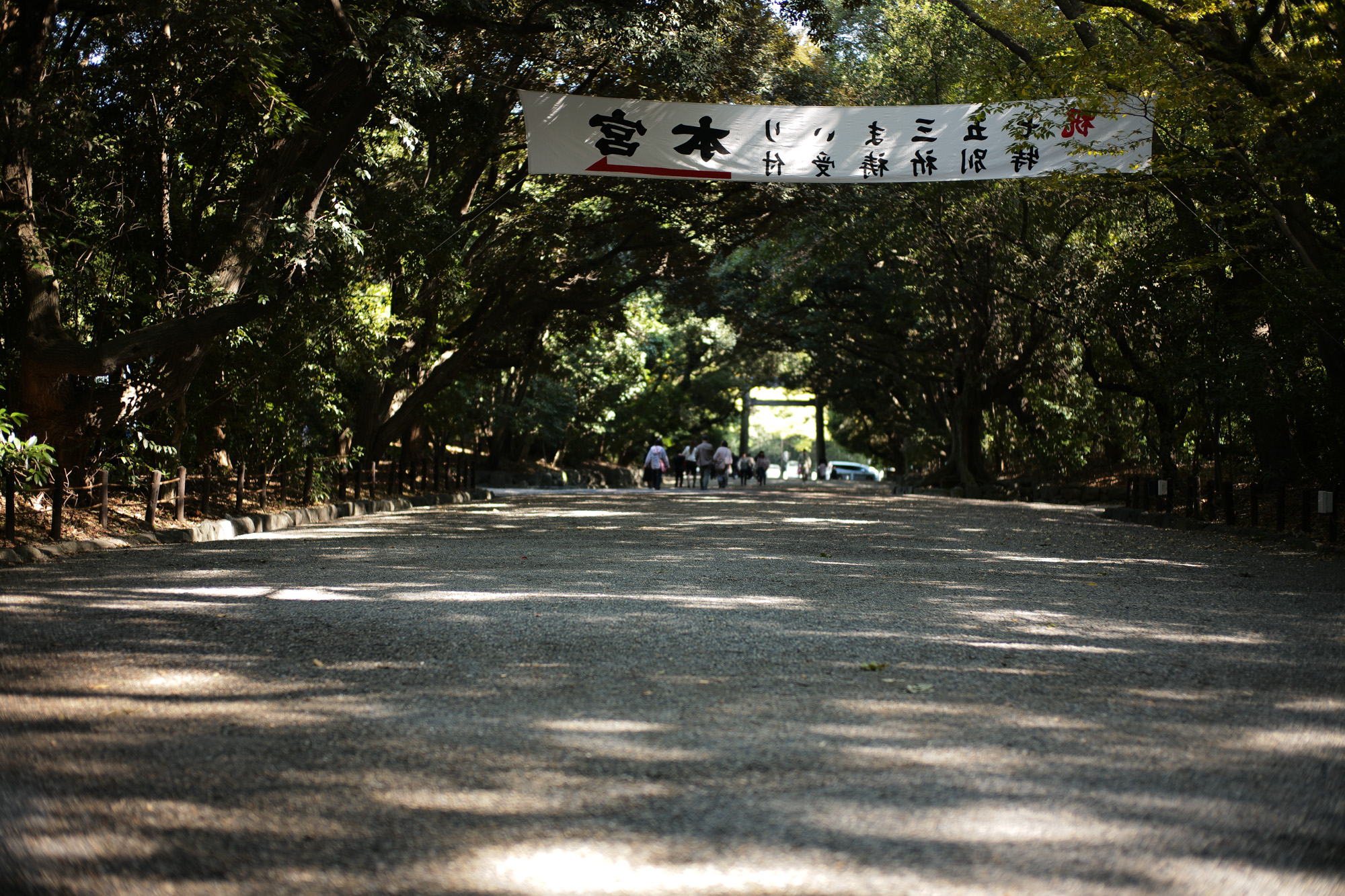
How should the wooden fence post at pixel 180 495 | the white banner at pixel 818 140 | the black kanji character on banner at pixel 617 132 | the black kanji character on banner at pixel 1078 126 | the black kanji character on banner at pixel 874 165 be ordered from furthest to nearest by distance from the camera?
1. the black kanji character on banner at pixel 874 165
2. the black kanji character on banner at pixel 617 132
3. the white banner at pixel 818 140
4. the black kanji character on banner at pixel 1078 126
5. the wooden fence post at pixel 180 495

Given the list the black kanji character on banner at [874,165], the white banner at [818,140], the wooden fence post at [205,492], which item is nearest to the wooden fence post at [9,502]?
the wooden fence post at [205,492]

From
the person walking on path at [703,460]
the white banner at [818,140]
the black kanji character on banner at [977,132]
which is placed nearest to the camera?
the white banner at [818,140]

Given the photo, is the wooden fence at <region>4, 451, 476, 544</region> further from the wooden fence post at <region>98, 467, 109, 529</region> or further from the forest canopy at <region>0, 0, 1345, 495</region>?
the forest canopy at <region>0, 0, 1345, 495</region>

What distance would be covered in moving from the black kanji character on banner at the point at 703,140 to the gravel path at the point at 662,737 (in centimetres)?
872

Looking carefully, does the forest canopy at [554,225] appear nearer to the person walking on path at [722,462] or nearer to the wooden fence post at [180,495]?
the wooden fence post at [180,495]

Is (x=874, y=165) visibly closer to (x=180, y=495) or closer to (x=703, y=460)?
(x=180, y=495)

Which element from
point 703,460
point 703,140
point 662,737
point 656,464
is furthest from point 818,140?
point 703,460

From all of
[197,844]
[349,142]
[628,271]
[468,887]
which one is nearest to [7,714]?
[197,844]

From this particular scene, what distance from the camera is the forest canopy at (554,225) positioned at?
1109 cm

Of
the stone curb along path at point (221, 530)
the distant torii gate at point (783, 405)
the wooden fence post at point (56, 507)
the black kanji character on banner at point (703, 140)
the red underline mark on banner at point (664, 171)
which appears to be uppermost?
the black kanji character on banner at point (703, 140)

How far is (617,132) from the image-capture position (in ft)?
49.8

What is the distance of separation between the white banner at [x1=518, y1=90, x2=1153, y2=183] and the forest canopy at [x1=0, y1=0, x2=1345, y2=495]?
63 centimetres

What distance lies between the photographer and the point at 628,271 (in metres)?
23.2

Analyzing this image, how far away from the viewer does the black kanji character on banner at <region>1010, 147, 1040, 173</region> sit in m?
15.2
